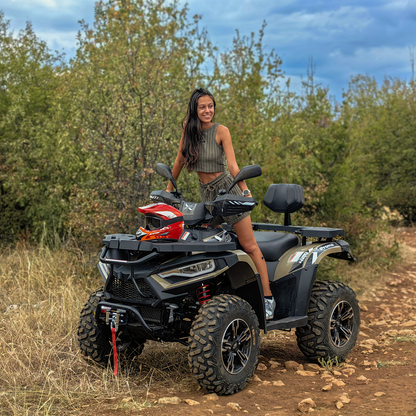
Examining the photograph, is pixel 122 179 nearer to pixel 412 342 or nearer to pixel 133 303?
pixel 133 303

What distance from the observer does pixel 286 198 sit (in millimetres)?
5250

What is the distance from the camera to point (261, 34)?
404 inches

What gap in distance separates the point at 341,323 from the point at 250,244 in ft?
4.52

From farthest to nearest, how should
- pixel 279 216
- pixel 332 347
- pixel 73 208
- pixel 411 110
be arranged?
1. pixel 411 110
2. pixel 279 216
3. pixel 73 208
4. pixel 332 347

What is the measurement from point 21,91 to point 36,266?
4.22 meters

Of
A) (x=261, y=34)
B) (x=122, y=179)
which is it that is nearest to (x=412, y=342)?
(x=122, y=179)

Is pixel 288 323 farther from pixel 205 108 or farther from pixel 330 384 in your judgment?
pixel 205 108

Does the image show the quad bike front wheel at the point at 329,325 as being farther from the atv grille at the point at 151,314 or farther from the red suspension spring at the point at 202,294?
the atv grille at the point at 151,314

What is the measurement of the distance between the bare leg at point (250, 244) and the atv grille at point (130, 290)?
0.99 metres

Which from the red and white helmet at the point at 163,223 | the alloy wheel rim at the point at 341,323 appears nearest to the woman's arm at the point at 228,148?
the red and white helmet at the point at 163,223

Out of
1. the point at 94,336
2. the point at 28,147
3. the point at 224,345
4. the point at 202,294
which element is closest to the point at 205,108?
the point at 202,294

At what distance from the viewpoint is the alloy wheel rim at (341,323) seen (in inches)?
198

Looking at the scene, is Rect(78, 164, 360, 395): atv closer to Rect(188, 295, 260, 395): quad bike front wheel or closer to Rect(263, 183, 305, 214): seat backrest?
Rect(188, 295, 260, 395): quad bike front wheel

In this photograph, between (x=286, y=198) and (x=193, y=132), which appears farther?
(x=286, y=198)
